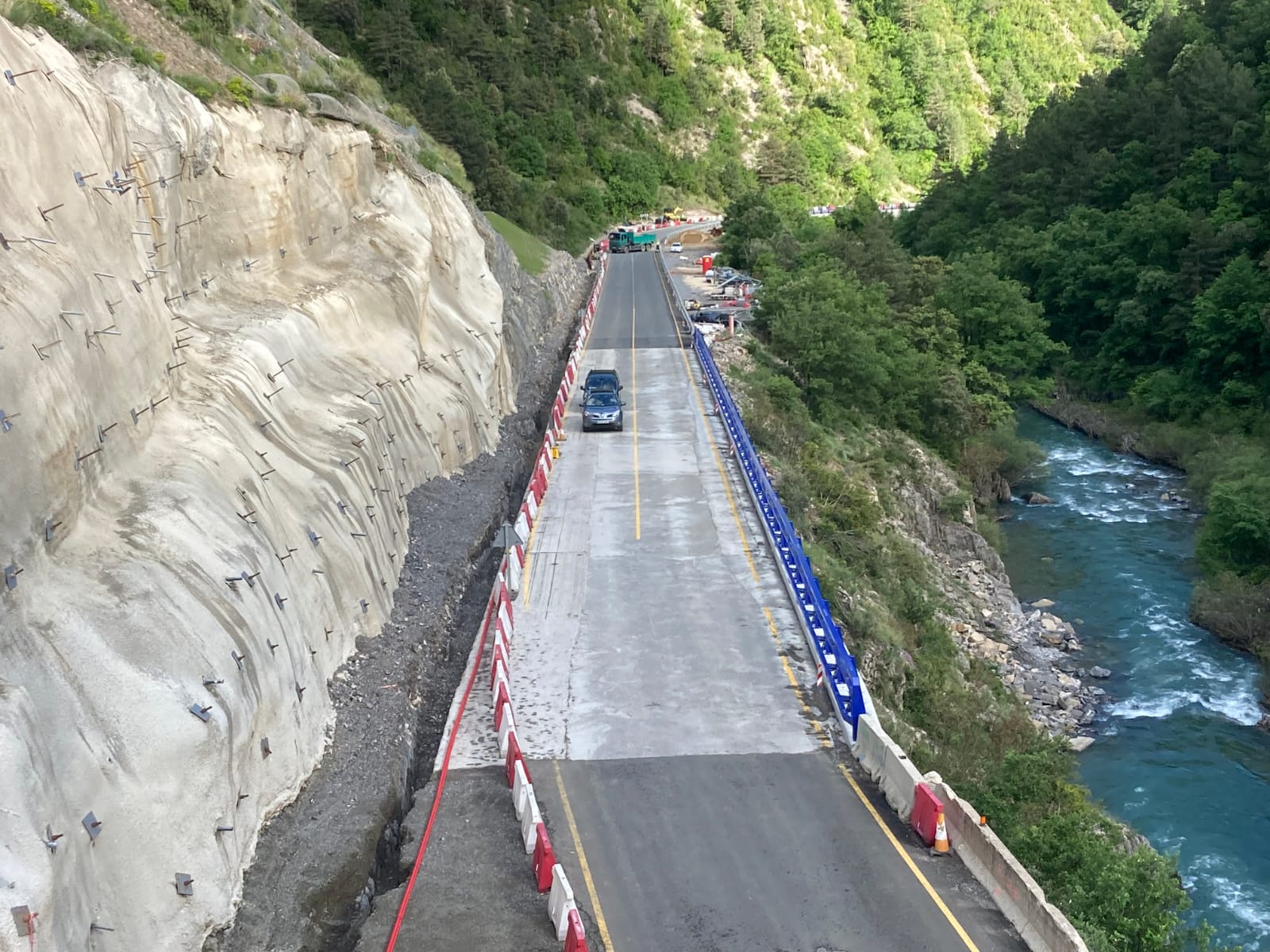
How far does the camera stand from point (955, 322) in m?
52.3

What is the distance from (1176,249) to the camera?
175 ft

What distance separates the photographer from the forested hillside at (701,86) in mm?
76625

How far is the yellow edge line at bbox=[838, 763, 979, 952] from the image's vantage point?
12.2 meters

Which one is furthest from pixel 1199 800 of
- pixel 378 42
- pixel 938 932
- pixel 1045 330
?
pixel 378 42

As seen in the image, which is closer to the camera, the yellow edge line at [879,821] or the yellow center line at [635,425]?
the yellow edge line at [879,821]

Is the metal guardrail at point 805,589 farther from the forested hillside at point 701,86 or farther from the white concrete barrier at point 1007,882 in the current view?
the forested hillside at point 701,86

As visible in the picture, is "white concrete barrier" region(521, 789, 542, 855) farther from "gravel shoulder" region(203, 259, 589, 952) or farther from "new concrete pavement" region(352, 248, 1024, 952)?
"gravel shoulder" region(203, 259, 589, 952)

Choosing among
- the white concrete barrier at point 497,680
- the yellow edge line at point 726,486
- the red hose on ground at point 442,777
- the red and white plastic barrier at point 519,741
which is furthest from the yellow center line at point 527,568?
the yellow edge line at point 726,486

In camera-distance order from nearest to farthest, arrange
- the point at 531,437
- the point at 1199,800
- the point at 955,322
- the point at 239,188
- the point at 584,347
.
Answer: the point at 239,188 < the point at 1199,800 < the point at 531,437 < the point at 584,347 < the point at 955,322

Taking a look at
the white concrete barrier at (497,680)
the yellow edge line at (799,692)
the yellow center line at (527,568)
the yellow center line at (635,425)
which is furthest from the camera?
the yellow center line at (635,425)

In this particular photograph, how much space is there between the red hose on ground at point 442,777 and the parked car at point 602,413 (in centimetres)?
1259

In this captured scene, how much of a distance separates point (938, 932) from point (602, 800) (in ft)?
15.3

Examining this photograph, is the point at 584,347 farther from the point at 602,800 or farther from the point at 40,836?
the point at 40,836

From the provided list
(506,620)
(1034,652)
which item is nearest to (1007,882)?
(506,620)
